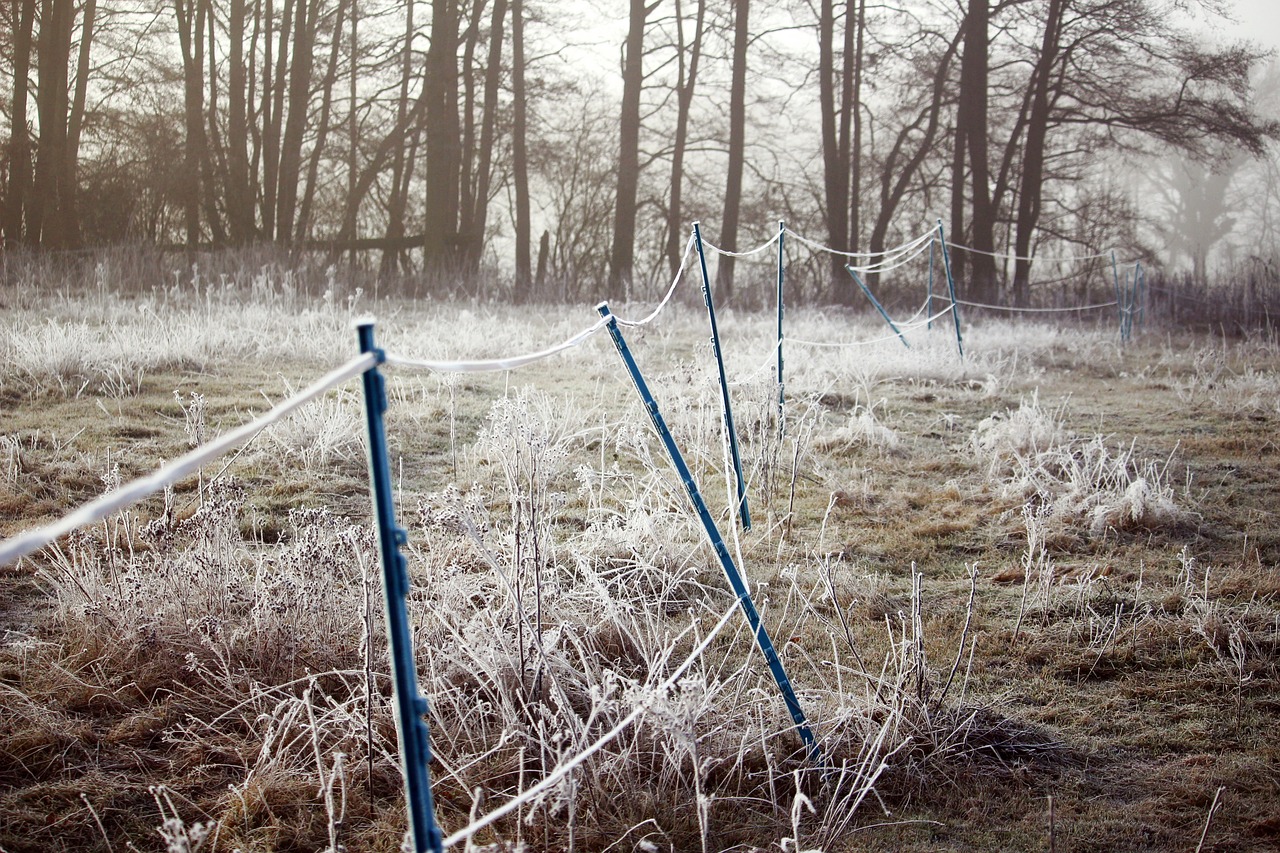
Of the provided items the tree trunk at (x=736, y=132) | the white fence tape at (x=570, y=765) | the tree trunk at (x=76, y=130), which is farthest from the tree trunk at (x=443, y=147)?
the white fence tape at (x=570, y=765)

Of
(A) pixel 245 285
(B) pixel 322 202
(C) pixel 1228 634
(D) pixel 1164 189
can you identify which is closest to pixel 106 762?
(C) pixel 1228 634

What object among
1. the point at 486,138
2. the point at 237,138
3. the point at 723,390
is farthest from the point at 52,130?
the point at 723,390

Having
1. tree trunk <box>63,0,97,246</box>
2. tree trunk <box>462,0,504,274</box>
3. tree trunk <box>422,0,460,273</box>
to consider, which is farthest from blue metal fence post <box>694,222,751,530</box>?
tree trunk <box>63,0,97,246</box>

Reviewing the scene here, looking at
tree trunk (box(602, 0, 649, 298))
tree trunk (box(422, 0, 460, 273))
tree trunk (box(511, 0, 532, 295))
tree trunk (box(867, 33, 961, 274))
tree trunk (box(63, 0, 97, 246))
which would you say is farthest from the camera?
tree trunk (box(867, 33, 961, 274))

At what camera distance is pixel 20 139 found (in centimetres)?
1398

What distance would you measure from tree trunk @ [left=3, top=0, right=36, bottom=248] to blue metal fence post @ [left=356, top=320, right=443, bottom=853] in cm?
1504

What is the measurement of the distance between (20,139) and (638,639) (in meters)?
15.6

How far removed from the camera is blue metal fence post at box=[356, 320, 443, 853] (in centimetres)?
124

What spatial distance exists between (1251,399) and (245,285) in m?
10.2

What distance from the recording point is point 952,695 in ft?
8.70

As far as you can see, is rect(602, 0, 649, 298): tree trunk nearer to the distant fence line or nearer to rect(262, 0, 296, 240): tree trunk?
the distant fence line

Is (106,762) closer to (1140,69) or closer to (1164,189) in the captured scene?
(1140,69)

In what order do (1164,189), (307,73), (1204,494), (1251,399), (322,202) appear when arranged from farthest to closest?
(1164,189), (322,202), (307,73), (1251,399), (1204,494)

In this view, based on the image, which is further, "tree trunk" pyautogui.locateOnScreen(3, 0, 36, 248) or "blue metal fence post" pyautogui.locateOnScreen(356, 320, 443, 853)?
"tree trunk" pyautogui.locateOnScreen(3, 0, 36, 248)
